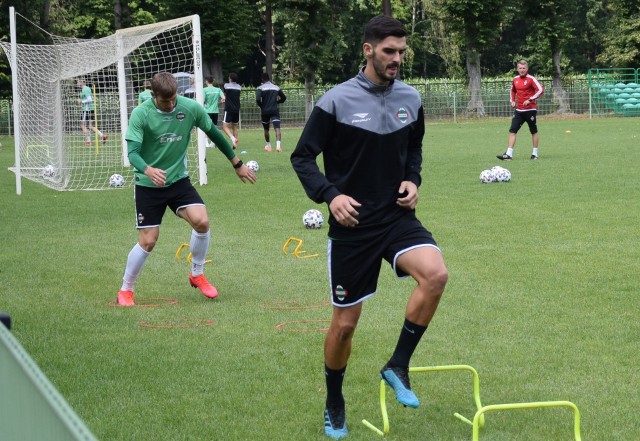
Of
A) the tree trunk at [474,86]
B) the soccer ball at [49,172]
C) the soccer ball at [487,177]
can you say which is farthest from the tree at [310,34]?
the soccer ball at [487,177]

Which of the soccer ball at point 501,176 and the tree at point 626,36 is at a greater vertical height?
the tree at point 626,36

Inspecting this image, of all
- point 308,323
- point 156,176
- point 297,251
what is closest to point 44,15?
point 297,251

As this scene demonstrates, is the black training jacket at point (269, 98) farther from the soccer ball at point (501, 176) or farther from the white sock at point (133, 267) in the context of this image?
the white sock at point (133, 267)

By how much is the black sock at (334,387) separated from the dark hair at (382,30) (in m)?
1.76

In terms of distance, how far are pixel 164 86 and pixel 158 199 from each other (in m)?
1.04

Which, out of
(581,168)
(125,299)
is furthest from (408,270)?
(581,168)

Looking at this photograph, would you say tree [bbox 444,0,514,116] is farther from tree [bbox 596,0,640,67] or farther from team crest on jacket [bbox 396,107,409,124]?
team crest on jacket [bbox 396,107,409,124]

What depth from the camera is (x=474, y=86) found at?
49.6 m

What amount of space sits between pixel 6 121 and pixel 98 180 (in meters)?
23.4

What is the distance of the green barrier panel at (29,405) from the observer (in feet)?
7.34

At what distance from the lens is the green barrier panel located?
88.1 inches

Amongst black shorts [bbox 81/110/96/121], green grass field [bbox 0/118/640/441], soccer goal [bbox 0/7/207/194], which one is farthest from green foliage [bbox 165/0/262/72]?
green grass field [bbox 0/118/640/441]

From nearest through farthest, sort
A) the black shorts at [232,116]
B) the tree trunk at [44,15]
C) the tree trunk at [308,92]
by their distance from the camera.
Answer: the black shorts at [232,116], the tree trunk at [308,92], the tree trunk at [44,15]

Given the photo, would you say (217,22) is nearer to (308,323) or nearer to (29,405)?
(308,323)
